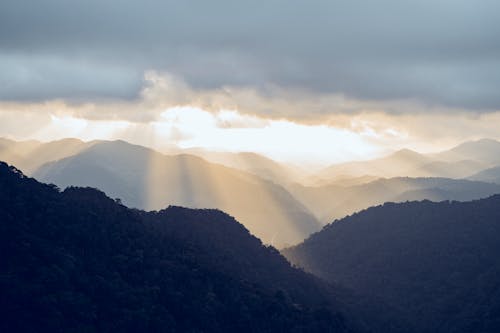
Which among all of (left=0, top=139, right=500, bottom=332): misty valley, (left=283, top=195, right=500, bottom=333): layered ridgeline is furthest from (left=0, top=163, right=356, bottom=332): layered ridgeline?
(left=283, top=195, right=500, bottom=333): layered ridgeline

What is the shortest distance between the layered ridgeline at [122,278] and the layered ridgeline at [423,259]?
2241 cm

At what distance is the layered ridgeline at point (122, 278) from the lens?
290 ft

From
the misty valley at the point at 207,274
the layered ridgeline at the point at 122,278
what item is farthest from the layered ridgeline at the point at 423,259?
the layered ridgeline at the point at 122,278

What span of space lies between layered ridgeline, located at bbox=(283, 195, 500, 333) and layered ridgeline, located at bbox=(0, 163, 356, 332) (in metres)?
22.4

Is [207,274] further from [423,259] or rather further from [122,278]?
[423,259]

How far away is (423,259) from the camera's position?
15900cm

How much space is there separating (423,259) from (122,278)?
7935cm

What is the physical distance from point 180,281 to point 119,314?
15.2 metres

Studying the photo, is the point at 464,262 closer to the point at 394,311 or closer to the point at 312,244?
the point at 394,311

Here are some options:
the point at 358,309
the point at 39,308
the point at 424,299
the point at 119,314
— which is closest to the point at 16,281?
the point at 39,308

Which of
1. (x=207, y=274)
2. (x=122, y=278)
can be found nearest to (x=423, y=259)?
(x=207, y=274)

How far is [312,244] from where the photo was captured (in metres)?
190

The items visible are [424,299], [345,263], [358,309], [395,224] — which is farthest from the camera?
[395,224]

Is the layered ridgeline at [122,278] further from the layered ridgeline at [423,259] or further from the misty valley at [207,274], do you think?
the layered ridgeline at [423,259]
